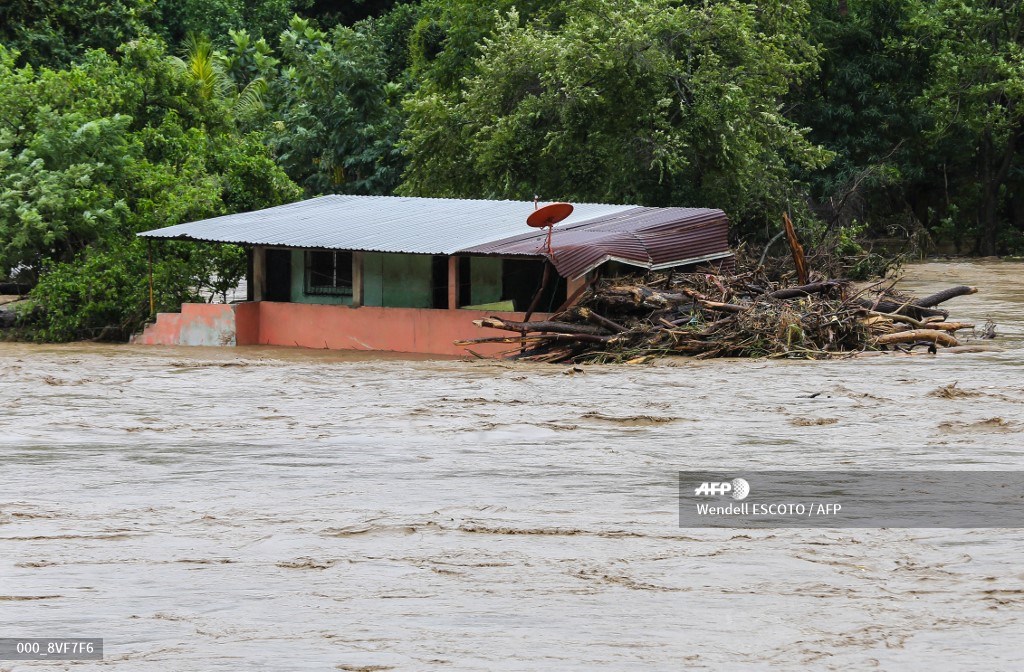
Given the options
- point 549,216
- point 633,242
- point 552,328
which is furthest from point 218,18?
point 552,328

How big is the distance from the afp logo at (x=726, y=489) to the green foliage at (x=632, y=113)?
16.0 metres

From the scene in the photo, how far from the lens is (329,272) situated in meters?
23.8

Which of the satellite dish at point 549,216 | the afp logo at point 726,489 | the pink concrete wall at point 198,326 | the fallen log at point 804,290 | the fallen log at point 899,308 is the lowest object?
the afp logo at point 726,489

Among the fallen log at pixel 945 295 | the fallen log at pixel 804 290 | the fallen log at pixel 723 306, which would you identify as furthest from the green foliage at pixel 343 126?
the fallen log at pixel 723 306

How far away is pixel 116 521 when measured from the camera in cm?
1013

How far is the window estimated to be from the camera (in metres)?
23.6

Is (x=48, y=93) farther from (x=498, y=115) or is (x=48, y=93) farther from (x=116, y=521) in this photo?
(x=116, y=521)

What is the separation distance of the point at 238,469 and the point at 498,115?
A: 59.4 feet

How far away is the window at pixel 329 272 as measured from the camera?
77.5ft

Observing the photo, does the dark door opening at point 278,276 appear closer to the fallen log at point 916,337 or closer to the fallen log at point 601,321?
the fallen log at point 601,321

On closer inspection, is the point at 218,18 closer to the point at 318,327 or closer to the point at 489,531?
the point at 318,327

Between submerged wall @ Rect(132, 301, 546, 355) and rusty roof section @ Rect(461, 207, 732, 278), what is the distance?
4.83 feet

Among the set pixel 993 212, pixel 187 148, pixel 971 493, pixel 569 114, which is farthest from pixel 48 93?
pixel 993 212

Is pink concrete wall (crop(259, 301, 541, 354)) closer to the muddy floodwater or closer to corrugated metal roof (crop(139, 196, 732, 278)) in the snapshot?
corrugated metal roof (crop(139, 196, 732, 278))
